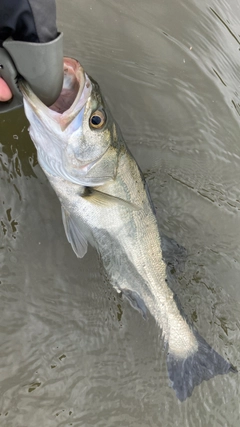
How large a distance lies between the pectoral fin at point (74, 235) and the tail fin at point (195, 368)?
1131mm

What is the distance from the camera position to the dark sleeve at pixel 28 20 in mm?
2029

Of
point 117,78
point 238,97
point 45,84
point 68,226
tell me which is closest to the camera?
point 45,84

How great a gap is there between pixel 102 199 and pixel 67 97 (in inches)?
28.4

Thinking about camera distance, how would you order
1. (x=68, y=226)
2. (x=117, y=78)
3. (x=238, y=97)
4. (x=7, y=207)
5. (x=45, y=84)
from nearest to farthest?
(x=45, y=84) → (x=68, y=226) → (x=7, y=207) → (x=117, y=78) → (x=238, y=97)

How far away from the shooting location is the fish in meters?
2.43

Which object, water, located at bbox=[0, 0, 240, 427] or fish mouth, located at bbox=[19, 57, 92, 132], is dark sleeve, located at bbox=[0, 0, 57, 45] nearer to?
fish mouth, located at bbox=[19, 57, 92, 132]

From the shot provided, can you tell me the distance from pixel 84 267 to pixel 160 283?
658 millimetres

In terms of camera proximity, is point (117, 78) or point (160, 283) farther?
point (117, 78)

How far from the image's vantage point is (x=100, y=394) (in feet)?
10.4

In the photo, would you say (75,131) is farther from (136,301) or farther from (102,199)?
(136,301)

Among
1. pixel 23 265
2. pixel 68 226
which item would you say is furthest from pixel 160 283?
pixel 23 265

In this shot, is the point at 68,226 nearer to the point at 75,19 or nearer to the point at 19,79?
the point at 19,79

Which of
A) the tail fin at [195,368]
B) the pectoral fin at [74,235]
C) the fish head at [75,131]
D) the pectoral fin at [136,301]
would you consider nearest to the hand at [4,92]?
the fish head at [75,131]

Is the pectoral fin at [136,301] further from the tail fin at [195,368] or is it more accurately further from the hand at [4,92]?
the hand at [4,92]
